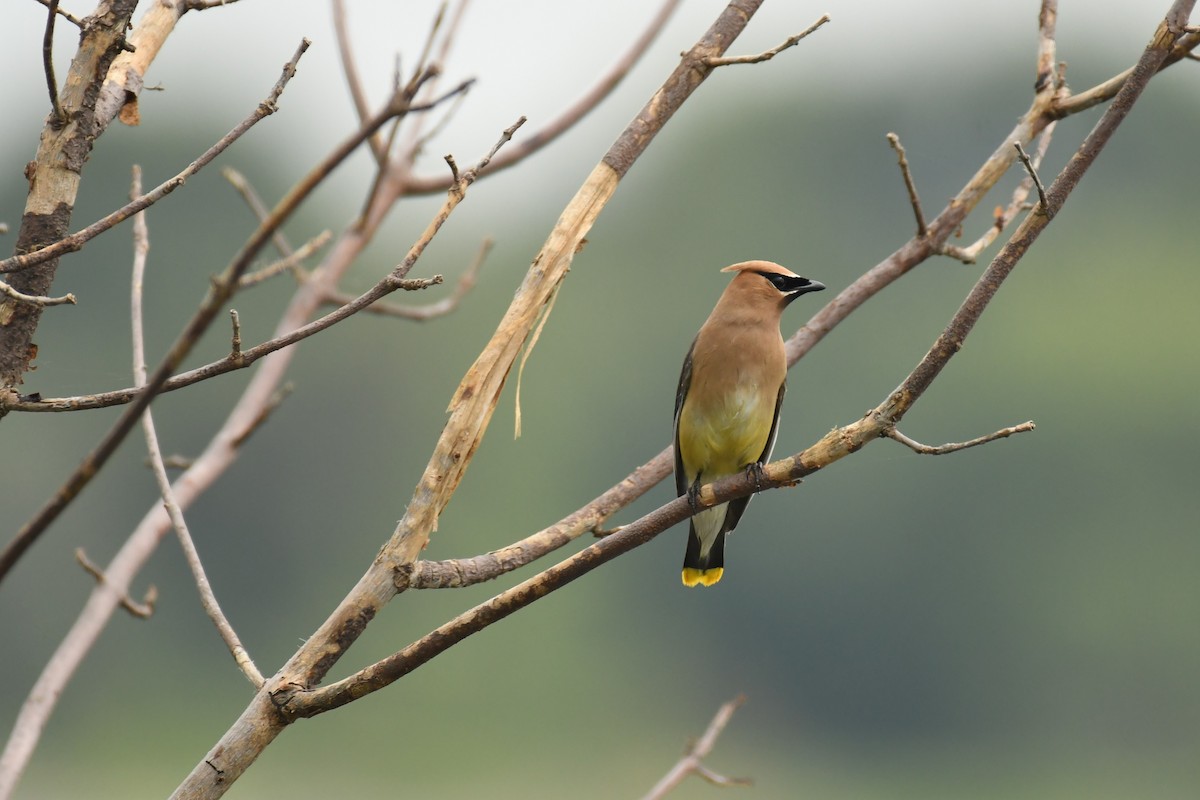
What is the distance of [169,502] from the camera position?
331 cm

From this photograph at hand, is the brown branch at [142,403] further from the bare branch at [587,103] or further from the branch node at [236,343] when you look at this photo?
the bare branch at [587,103]

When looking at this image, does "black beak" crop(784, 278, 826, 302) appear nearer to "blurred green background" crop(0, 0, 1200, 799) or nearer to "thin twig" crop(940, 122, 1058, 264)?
"thin twig" crop(940, 122, 1058, 264)

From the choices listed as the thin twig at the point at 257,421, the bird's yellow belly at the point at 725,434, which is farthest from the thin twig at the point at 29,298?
the bird's yellow belly at the point at 725,434

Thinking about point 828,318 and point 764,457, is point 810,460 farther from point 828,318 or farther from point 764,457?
point 764,457

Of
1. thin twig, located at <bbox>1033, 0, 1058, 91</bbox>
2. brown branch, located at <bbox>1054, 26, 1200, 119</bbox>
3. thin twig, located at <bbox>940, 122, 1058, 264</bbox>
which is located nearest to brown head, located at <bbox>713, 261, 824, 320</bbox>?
thin twig, located at <bbox>940, 122, 1058, 264</bbox>

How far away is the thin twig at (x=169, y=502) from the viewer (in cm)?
301

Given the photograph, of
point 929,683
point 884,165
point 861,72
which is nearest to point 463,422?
point 929,683

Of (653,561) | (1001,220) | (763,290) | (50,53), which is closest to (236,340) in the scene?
(50,53)

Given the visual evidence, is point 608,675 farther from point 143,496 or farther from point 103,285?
point 103,285

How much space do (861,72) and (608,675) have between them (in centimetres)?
3684

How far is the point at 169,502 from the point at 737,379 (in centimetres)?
308

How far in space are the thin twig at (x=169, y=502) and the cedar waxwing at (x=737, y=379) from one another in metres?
2.65

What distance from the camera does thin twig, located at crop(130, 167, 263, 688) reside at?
3008 millimetres

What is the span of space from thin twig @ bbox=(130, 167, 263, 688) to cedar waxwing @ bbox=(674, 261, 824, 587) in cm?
265
